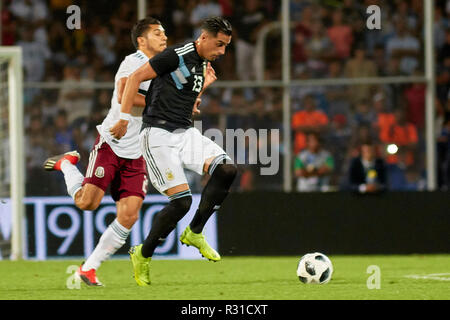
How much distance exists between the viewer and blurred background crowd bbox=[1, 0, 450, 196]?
37.8 ft

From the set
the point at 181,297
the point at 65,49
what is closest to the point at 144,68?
the point at 181,297

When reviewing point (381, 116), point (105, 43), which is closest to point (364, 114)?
point (381, 116)

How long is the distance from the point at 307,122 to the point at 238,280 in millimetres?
3947

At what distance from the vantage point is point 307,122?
1162 centimetres

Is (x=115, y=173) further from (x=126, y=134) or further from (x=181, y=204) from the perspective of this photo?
(x=181, y=204)

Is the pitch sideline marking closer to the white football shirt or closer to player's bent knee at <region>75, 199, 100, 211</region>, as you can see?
the white football shirt

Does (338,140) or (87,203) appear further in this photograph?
(338,140)

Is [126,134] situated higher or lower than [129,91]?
lower

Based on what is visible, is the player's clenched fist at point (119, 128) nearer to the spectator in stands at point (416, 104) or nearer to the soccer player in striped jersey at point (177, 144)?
the soccer player in striped jersey at point (177, 144)

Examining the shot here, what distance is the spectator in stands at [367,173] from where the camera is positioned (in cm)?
1125

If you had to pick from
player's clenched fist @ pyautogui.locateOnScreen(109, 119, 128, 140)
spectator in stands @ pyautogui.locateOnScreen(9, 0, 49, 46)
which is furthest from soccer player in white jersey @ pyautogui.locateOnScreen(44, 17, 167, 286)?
spectator in stands @ pyautogui.locateOnScreen(9, 0, 49, 46)

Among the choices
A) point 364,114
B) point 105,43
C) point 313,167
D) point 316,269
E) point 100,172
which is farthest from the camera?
point 105,43

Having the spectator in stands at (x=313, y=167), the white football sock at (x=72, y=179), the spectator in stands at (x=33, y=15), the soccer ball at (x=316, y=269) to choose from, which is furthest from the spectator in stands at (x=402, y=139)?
the white football sock at (x=72, y=179)

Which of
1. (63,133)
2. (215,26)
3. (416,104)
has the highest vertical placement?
(215,26)
